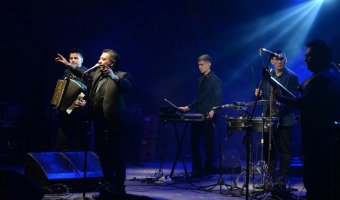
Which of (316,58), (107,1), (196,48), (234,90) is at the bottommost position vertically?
(316,58)

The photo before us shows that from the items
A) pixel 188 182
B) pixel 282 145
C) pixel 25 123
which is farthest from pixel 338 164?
pixel 25 123

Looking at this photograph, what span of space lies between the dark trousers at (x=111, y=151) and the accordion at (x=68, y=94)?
1493mm

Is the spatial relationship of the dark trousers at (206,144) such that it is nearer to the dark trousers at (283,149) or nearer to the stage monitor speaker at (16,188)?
the dark trousers at (283,149)

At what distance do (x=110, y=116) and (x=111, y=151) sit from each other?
0.55 metres

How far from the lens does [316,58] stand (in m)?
5.73

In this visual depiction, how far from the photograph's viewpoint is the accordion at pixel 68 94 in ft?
27.3

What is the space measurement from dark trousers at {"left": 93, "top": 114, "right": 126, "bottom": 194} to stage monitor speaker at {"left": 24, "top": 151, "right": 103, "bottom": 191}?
1032 mm

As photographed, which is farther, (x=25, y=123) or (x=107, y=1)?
(x=107, y=1)

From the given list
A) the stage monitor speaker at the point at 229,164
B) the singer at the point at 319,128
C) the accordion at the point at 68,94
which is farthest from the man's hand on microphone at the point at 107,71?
the stage monitor speaker at the point at 229,164

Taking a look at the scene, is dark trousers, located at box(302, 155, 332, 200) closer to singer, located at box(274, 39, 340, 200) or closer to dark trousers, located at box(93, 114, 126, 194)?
singer, located at box(274, 39, 340, 200)

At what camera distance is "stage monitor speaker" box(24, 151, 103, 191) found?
771cm

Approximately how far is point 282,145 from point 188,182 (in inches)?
79.1

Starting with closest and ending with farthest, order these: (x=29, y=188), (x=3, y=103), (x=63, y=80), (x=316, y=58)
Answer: (x=29, y=188), (x=316, y=58), (x=63, y=80), (x=3, y=103)

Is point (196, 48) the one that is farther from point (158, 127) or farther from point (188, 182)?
point (188, 182)
